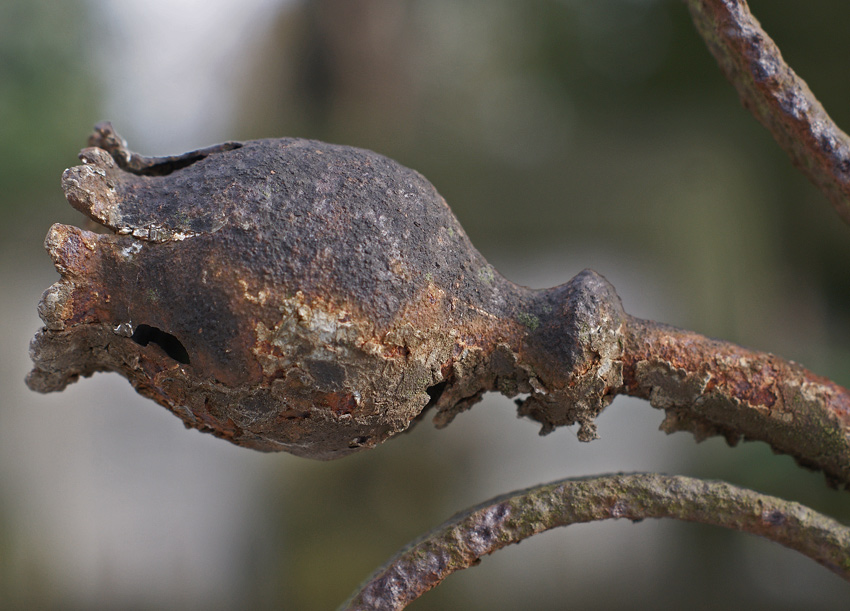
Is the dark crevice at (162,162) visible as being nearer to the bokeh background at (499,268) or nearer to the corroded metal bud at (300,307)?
the corroded metal bud at (300,307)

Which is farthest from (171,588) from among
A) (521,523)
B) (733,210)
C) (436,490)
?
(733,210)

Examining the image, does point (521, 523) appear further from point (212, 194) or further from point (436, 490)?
point (436, 490)

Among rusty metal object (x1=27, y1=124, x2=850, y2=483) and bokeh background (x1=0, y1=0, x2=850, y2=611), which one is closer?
rusty metal object (x1=27, y1=124, x2=850, y2=483)

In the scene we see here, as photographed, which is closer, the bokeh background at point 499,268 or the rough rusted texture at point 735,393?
the rough rusted texture at point 735,393

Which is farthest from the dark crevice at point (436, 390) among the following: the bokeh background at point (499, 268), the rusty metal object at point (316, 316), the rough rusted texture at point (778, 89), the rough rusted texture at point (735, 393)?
the bokeh background at point (499, 268)

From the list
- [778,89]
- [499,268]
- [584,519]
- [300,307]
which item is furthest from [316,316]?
[499,268]

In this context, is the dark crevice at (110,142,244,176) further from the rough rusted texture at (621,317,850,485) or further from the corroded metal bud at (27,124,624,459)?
the rough rusted texture at (621,317,850,485)

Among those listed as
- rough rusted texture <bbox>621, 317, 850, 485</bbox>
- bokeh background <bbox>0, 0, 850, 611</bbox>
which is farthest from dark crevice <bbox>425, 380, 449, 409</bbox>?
bokeh background <bbox>0, 0, 850, 611</bbox>

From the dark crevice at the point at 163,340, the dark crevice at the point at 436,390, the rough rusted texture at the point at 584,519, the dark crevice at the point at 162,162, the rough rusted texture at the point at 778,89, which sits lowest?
Answer: the rough rusted texture at the point at 584,519
